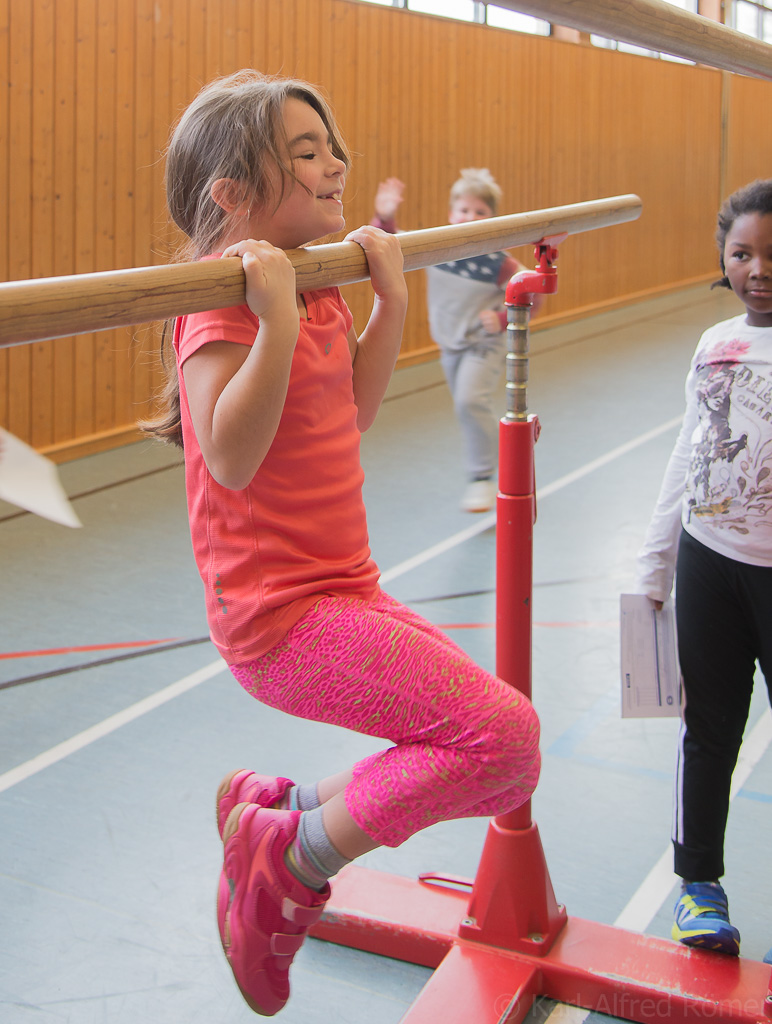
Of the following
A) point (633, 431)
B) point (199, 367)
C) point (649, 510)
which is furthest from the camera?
point (633, 431)

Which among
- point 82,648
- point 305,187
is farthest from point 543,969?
point 82,648

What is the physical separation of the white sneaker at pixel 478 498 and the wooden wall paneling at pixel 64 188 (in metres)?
2.13

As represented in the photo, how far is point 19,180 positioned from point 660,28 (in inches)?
169

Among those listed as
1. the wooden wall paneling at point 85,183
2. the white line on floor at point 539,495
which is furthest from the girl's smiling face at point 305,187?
the wooden wall paneling at point 85,183

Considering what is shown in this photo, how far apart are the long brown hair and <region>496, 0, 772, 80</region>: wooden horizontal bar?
30 cm

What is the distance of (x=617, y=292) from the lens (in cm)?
1084

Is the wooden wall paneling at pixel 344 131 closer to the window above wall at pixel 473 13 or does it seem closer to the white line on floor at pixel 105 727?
the window above wall at pixel 473 13

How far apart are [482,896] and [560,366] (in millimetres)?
6286

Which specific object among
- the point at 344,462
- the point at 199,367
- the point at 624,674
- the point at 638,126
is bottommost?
the point at 624,674

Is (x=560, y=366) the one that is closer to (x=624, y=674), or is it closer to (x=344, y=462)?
(x=624, y=674)

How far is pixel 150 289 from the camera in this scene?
3.28 ft

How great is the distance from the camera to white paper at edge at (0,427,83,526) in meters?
0.87

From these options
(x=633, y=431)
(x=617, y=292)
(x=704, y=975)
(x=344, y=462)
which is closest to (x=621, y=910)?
(x=704, y=975)

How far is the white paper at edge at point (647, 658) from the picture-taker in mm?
1896
